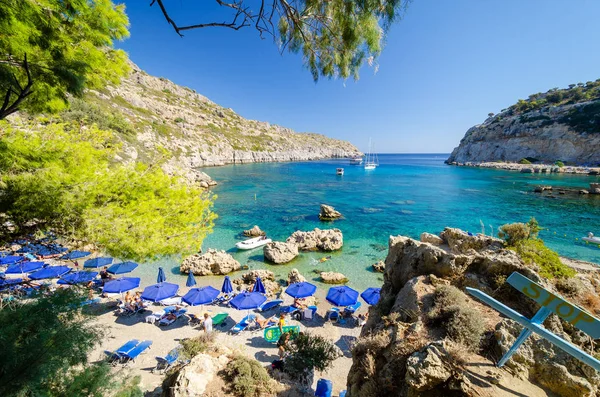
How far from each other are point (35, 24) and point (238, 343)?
11.1 metres

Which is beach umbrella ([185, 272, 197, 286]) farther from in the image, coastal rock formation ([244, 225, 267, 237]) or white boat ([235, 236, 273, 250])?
coastal rock formation ([244, 225, 267, 237])

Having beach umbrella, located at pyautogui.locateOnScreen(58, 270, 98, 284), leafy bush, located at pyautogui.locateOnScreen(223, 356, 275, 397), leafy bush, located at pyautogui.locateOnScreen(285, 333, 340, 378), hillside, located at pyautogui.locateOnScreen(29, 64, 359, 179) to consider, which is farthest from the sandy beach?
hillside, located at pyautogui.locateOnScreen(29, 64, 359, 179)

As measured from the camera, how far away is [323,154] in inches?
7028

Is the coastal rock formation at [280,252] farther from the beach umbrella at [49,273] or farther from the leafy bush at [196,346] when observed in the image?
the beach umbrella at [49,273]

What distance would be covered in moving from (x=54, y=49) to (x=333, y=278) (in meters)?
15.8

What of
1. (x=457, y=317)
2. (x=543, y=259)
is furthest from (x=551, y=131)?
(x=457, y=317)

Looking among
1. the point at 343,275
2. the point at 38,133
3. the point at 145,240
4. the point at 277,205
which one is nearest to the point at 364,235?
the point at 343,275

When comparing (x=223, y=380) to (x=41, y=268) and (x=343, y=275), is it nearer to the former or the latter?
(x=343, y=275)

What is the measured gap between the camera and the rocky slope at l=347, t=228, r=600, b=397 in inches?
130

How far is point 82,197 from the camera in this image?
486 cm

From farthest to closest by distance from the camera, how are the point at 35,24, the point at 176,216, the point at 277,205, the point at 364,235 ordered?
the point at 277,205 → the point at 364,235 → the point at 176,216 → the point at 35,24

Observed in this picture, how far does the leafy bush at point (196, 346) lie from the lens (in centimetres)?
732

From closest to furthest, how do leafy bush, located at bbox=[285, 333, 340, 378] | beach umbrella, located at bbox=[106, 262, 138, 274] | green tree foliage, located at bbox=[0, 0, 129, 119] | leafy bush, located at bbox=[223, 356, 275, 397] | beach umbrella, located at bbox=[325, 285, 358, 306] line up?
1. green tree foliage, located at bbox=[0, 0, 129, 119]
2. leafy bush, located at bbox=[223, 356, 275, 397]
3. leafy bush, located at bbox=[285, 333, 340, 378]
4. beach umbrella, located at bbox=[325, 285, 358, 306]
5. beach umbrella, located at bbox=[106, 262, 138, 274]

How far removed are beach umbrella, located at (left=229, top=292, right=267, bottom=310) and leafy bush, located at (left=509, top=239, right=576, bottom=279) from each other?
10.1 m
